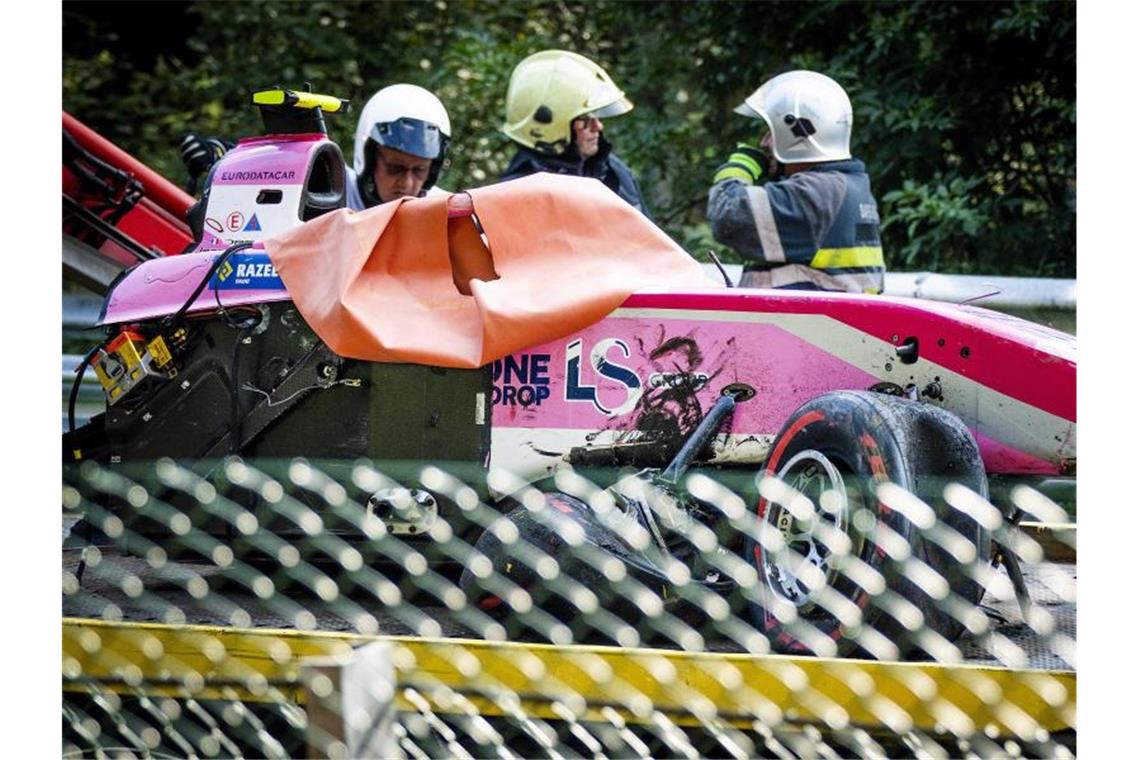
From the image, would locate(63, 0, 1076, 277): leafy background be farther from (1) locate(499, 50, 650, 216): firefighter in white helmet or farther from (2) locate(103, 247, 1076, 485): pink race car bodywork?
(2) locate(103, 247, 1076, 485): pink race car bodywork

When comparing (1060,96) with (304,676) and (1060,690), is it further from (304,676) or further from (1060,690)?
(304,676)

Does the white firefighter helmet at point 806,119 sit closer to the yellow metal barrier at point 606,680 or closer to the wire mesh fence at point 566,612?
the wire mesh fence at point 566,612

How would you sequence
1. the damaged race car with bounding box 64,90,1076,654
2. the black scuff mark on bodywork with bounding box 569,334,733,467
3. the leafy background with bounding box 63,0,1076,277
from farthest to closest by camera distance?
1. the leafy background with bounding box 63,0,1076,277
2. the black scuff mark on bodywork with bounding box 569,334,733,467
3. the damaged race car with bounding box 64,90,1076,654

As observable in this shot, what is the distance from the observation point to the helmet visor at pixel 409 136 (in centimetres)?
536

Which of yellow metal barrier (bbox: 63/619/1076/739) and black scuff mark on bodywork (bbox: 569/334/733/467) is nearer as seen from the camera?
yellow metal barrier (bbox: 63/619/1076/739)

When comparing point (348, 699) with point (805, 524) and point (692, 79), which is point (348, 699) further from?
point (692, 79)

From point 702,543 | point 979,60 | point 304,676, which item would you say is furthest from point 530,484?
point 979,60

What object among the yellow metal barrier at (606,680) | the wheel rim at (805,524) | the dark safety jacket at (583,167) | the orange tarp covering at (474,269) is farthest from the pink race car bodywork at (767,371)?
the dark safety jacket at (583,167)

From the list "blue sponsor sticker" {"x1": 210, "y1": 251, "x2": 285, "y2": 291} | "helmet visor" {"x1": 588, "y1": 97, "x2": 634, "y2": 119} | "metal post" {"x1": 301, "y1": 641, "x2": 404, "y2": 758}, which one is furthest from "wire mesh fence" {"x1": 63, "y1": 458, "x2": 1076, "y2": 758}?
"helmet visor" {"x1": 588, "y1": 97, "x2": 634, "y2": 119}

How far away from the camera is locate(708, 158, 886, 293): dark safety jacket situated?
523cm

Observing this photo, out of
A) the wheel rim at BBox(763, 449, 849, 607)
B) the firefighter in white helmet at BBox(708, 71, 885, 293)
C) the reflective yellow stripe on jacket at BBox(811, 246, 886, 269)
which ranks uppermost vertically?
the firefighter in white helmet at BBox(708, 71, 885, 293)

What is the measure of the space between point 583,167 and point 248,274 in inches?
79.5

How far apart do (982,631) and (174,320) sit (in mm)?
2289

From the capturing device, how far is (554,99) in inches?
235
